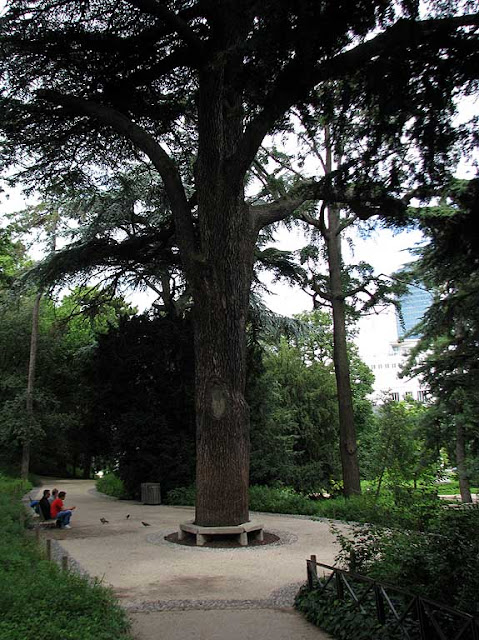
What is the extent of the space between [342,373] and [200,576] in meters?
9.80

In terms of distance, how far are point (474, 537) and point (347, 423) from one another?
11.3 metres

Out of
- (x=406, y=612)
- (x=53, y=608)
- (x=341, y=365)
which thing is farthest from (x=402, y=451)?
(x=53, y=608)

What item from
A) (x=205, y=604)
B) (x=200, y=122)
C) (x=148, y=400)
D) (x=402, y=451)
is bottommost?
(x=205, y=604)

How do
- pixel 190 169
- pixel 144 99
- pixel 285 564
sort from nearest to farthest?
pixel 285 564
pixel 144 99
pixel 190 169

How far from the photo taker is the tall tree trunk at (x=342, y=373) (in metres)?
16.4

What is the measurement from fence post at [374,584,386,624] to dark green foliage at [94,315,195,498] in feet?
47.4

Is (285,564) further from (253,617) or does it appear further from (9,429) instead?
(9,429)

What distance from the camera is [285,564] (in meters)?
8.81

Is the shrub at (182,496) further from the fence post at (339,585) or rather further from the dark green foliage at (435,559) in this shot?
the fence post at (339,585)

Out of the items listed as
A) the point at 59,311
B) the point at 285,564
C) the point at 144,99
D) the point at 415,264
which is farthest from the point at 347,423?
the point at 59,311

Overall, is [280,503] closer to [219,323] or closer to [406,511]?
[219,323]

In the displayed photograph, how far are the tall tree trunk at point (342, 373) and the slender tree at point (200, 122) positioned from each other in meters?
4.77

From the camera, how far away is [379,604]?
5.14 meters

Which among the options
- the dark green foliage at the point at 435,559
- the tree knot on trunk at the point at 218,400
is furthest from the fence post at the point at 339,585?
the tree knot on trunk at the point at 218,400
